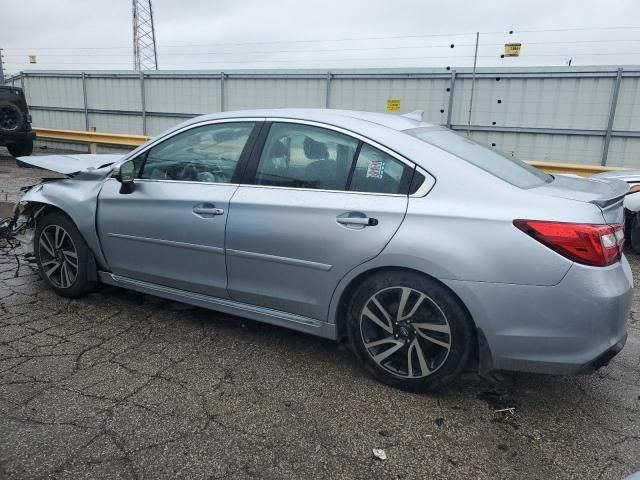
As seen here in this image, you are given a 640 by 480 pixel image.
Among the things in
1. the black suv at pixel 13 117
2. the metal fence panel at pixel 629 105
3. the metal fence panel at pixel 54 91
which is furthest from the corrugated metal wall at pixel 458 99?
→ the black suv at pixel 13 117

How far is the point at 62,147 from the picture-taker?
15906 mm

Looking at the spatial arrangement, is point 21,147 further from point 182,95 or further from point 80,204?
point 80,204

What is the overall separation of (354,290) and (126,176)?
1.86m

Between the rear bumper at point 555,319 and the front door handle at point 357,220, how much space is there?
1.69 feet

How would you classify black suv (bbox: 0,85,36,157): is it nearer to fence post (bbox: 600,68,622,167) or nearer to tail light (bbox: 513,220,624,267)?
tail light (bbox: 513,220,624,267)

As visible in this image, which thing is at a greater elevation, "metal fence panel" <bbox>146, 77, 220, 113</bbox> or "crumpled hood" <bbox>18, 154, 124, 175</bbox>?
"metal fence panel" <bbox>146, 77, 220, 113</bbox>

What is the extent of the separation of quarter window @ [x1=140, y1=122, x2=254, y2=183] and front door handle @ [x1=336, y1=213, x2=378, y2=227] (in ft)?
2.92

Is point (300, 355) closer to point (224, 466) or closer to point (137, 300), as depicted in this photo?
point (224, 466)

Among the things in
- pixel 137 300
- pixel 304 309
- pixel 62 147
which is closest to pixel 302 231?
pixel 304 309

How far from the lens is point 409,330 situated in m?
2.65

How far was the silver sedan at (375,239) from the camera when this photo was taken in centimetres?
236

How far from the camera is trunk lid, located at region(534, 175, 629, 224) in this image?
96.7 inches

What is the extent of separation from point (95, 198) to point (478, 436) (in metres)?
3.02

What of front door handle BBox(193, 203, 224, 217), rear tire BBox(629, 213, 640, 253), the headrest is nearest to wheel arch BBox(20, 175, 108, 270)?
front door handle BBox(193, 203, 224, 217)
